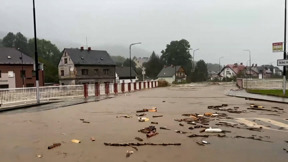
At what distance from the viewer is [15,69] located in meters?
63.0

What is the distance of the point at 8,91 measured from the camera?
17953 mm

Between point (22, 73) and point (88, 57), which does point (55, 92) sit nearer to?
point (22, 73)

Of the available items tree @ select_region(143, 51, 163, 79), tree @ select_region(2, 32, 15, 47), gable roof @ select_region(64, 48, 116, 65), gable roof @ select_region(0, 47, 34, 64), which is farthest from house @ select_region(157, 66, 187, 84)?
tree @ select_region(2, 32, 15, 47)

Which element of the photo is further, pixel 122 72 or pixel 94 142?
pixel 122 72

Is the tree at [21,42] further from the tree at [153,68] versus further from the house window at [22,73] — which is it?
the house window at [22,73]

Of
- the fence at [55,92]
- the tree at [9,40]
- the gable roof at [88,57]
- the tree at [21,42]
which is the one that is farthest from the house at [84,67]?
the tree at [9,40]

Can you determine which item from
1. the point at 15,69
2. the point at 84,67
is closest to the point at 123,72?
the point at 84,67

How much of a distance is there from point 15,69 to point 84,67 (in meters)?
20.3

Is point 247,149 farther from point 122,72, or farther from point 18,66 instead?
point 122,72

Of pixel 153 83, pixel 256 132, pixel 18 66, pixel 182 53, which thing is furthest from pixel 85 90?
pixel 182 53

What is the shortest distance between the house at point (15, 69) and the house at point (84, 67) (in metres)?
12.5

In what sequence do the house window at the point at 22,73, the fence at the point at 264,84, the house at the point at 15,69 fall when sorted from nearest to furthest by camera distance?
the fence at the point at 264,84 < the house at the point at 15,69 < the house window at the point at 22,73

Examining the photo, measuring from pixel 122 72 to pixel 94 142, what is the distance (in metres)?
96.2

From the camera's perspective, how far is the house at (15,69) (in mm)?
61022
